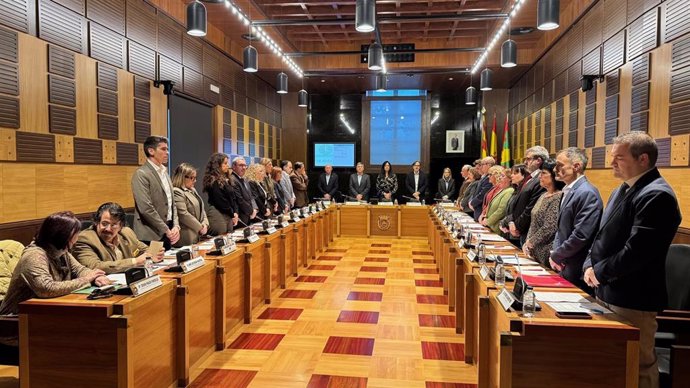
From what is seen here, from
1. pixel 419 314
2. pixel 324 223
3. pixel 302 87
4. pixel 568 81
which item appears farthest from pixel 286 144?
pixel 419 314

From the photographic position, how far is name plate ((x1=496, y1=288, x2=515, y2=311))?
2031mm

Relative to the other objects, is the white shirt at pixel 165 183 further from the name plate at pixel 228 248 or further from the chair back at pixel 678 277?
the chair back at pixel 678 277

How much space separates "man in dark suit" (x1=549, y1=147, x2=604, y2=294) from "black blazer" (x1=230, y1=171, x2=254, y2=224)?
11.1ft

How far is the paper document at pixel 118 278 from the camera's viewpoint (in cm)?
248

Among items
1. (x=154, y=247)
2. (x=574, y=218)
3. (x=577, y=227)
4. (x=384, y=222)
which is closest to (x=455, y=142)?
(x=384, y=222)

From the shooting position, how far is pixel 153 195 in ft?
12.8

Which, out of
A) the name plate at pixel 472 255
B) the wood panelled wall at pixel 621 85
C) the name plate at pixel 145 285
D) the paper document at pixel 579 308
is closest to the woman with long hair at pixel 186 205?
the name plate at pixel 145 285

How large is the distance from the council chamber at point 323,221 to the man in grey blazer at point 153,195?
0.07 ft

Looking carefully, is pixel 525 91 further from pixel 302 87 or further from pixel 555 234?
pixel 555 234

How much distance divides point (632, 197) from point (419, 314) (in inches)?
102

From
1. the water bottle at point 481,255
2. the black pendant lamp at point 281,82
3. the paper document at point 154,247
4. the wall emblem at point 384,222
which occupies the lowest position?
the wall emblem at point 384,222

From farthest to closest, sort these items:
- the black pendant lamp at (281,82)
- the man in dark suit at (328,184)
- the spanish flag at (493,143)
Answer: the spanish flag at (493,143) < the man in dark suit at (328,184) < the black pendant lamp at (281,82)

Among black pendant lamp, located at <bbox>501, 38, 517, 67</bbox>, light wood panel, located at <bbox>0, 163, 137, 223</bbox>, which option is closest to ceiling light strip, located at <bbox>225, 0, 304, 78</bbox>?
light wood panel, located at <bbox>0, 163, 137, 223</bbox>

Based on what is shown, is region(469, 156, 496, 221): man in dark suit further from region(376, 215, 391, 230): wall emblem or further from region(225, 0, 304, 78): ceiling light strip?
region(225, 0, 304, 78): ceiling light strip
